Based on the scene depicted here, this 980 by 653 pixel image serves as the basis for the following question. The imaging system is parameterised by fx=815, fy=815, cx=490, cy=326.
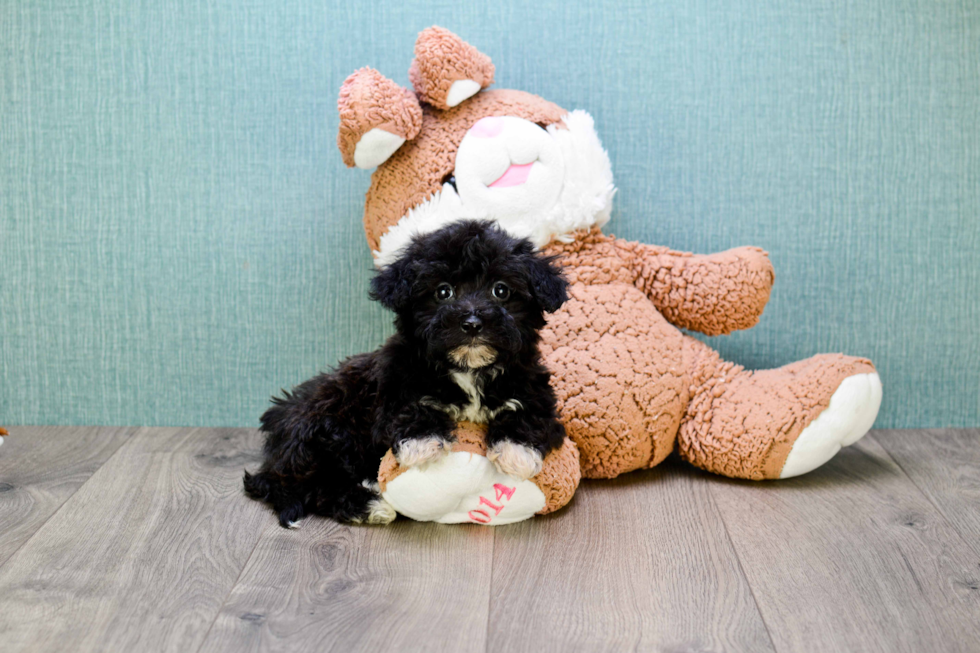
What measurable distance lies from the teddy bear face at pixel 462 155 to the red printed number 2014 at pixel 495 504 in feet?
1.74

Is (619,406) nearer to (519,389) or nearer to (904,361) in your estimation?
(519,389)

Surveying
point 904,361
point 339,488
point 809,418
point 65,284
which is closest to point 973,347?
point 904,361

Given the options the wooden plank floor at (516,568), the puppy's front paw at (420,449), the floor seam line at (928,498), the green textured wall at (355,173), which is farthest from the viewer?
the green textured wall at (355,173)

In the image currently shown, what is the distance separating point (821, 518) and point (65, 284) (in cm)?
188

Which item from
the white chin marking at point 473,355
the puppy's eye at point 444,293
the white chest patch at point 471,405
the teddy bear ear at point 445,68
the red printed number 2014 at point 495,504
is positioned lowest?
the red printed number 2014 at point 495,504

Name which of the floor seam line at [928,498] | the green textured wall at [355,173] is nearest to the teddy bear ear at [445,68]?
the green textured wall at [355,173]

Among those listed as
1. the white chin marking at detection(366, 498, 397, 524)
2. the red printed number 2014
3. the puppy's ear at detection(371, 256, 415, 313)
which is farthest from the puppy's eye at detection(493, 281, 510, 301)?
the white chin marking at detection(366, 498, 397, 524)

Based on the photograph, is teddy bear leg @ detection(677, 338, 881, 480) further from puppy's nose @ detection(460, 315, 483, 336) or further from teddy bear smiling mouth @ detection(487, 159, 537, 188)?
puppy's nose @ detection(460, 315, 483, 336)

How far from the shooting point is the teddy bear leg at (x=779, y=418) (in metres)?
1.72

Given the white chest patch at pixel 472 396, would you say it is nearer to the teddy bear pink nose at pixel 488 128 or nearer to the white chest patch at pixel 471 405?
the white chest patch at pixel 471 405

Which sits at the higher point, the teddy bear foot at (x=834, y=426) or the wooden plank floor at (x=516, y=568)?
the teddy bear foot at (x=834, y=426)

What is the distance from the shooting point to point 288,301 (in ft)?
6.87

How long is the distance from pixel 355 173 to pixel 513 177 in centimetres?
51

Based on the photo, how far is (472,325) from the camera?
1.32 m
